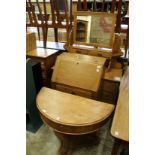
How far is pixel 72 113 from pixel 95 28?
0.97 m

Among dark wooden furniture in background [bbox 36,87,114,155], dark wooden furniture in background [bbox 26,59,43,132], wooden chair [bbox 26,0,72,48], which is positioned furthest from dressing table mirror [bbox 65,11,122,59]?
dark wooden furniture in background [bbox 36,87,114,155]

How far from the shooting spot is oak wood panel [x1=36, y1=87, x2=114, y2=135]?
3.53 feet

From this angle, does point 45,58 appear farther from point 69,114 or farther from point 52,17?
point 69,114

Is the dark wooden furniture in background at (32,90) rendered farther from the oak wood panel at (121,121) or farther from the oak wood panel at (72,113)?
the oak wood panel at (121,121)

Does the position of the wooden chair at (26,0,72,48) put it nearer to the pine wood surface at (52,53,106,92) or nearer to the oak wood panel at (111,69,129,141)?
the pine wood surface at (52,53,106,92)

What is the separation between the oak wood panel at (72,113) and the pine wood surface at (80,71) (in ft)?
0.76

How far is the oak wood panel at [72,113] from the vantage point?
1077 mm

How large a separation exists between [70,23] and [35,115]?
3.96ft

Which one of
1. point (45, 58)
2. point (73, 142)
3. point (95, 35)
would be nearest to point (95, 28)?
point (95, 35)

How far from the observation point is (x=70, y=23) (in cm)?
194
